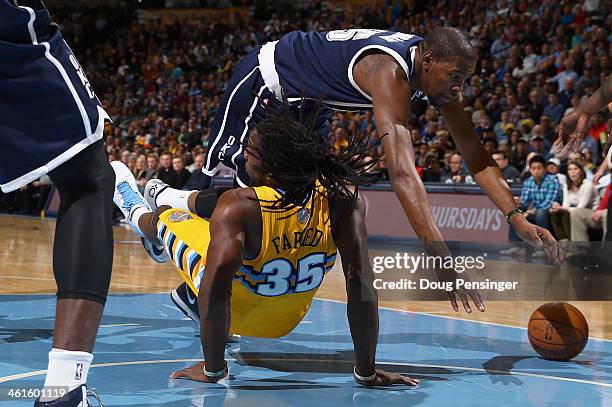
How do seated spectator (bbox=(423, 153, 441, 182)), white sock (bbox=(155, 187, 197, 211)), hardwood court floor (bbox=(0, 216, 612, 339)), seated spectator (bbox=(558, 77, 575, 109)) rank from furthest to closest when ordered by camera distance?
seated spectator (bbox=(558, 77, 575, 109)) < seated spectator (bbox=(423, 153, 441, 182)) < hardwood court floor (bbox=(0, 216, 612, 339)) < white sock (bbox=(155, 187, 197, 211))

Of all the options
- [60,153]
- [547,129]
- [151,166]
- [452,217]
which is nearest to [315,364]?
[60,153]

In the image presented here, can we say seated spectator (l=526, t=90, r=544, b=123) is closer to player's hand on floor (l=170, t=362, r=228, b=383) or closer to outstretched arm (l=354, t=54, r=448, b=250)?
outstretched arm (l=354, t=54, r=448, b=250)

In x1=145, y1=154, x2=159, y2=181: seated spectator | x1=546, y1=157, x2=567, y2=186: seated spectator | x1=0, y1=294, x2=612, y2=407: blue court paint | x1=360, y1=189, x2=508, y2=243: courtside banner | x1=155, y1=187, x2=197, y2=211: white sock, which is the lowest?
x1=145, y1=154, x2=159, y2=181: seated spectator

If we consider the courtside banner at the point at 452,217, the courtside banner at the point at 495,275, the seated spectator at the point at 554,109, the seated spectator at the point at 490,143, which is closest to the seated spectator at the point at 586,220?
the courtside banner at the point at 452,217

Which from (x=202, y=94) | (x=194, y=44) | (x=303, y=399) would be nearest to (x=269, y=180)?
(x=303, y=399)

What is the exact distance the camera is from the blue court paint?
3.68 m

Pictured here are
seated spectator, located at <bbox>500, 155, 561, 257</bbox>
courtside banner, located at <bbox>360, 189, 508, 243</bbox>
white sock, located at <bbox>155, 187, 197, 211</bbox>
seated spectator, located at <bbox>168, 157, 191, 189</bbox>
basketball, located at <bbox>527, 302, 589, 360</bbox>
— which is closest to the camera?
basketball, located at <bbox>527, 302, 589, 360</bbox>

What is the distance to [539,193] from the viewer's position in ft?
34.7

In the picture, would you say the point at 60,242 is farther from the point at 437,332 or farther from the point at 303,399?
the point at 437,332

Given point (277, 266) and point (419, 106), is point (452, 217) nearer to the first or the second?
point (419, 106)

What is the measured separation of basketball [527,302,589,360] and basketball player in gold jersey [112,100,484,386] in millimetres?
995

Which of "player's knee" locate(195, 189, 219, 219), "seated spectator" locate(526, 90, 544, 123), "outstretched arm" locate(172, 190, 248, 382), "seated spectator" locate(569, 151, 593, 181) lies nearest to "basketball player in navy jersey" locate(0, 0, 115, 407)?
"outstretched arm" locate(172, 190, 248, 382)

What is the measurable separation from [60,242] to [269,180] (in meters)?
1.50

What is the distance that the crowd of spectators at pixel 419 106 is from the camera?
40.2ft
